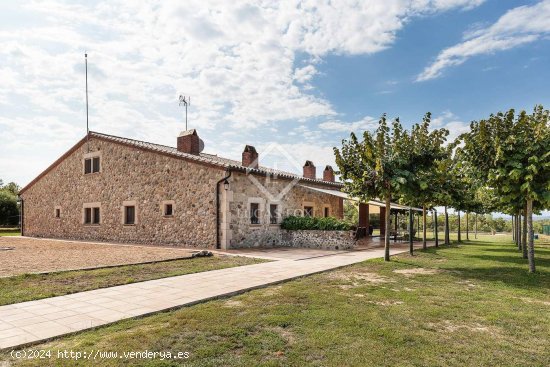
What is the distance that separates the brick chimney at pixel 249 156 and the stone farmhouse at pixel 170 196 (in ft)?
0.17

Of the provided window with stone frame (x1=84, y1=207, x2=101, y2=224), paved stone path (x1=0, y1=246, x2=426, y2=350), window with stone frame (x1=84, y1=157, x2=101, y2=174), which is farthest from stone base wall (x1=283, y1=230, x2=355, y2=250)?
window with stone frame (x1=84, y1=157, x2=101, y2=174)

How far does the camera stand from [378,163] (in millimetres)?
10781

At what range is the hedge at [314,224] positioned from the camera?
1570 cm

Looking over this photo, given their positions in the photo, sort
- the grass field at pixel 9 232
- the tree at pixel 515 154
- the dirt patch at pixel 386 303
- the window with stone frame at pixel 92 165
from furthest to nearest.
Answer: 1. the grass field at pixel 9 232
2. the window with stone frame at pixel 92 165
3. the tree at pixel 515 154
4. the dirt patch at pixel 386 303

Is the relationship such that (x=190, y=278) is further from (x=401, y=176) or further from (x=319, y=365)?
(x=401, y=176)

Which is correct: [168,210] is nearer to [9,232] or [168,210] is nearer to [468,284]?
[468,284]

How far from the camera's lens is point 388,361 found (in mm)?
3668

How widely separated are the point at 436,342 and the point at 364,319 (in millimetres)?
1054

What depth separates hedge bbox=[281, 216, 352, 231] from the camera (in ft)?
51.5

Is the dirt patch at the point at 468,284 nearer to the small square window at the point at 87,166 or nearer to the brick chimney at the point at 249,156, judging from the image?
the brick chimney at the point at 249,156

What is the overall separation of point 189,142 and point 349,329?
17027mm

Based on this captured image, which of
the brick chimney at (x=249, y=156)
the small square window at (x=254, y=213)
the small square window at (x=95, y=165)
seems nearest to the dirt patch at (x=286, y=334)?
the small square window at (x=254, y=213)

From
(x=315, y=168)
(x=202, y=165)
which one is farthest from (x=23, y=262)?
A: (x=315, y=168)

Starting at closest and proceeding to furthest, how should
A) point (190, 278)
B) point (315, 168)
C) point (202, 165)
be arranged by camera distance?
point (190, 278), point (202, 165), point (315, 168)
